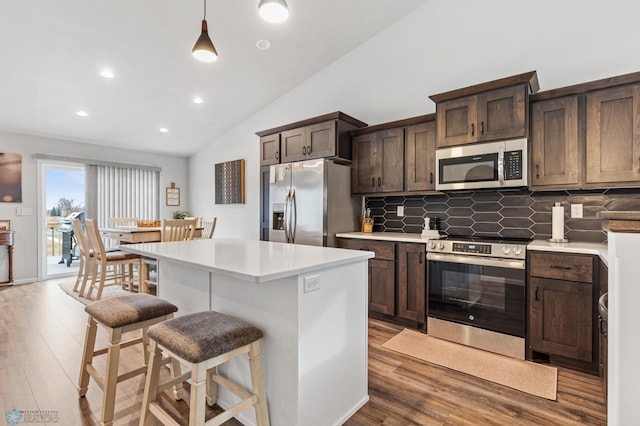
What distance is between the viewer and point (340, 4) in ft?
10.8

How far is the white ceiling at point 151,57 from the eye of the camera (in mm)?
3037

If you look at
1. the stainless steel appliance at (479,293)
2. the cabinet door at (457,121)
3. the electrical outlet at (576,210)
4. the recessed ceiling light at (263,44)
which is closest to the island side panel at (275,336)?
the stainless steel appliance at (479,293)

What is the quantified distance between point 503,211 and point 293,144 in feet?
8.41

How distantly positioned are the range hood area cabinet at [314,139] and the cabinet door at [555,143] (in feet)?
6.23

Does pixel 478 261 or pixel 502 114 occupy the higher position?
pixel 502 114

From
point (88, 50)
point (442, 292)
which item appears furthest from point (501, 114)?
point (88, 50)

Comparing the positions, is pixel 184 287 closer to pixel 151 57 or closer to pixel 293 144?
pixel 293 144

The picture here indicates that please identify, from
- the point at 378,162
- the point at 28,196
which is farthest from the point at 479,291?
the point at 28,196

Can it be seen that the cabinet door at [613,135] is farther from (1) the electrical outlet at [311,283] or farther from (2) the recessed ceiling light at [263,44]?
(2) the recessed ceiling light at [263,44]

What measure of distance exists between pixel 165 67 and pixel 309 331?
12.5 feet

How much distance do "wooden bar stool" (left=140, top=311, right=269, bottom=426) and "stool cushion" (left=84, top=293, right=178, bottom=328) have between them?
0.96ft

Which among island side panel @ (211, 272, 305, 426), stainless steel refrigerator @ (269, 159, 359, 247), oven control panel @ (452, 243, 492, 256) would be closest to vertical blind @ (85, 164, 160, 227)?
stainless steel refrigerator @ (269, 159, 359, 247)

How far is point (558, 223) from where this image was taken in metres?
2.62

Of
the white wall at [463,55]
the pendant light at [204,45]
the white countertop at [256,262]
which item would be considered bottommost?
the white countertop at [256,262]
